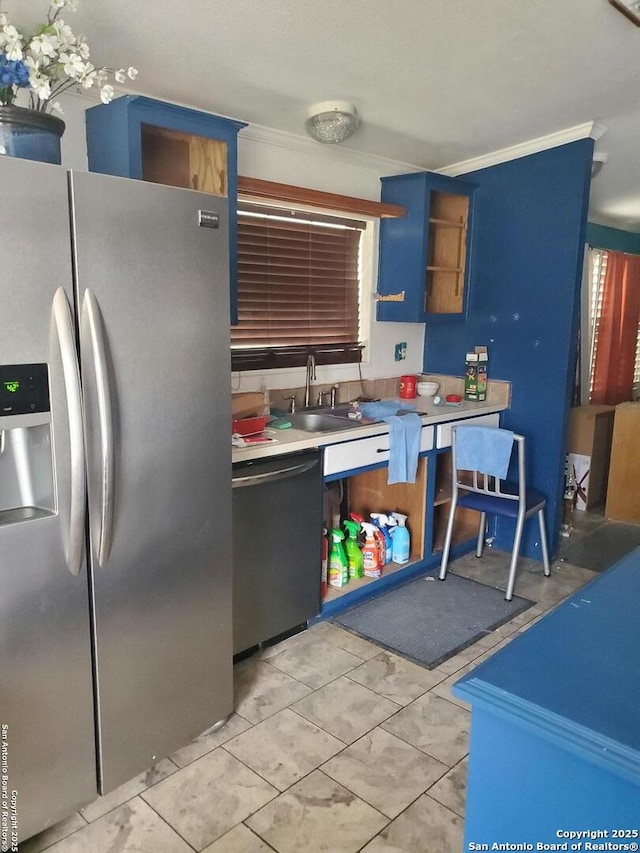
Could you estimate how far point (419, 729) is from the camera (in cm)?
212

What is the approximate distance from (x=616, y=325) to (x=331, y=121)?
12.2ft

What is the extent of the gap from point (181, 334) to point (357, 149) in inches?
80.0

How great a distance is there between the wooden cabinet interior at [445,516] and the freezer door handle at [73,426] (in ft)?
7.50

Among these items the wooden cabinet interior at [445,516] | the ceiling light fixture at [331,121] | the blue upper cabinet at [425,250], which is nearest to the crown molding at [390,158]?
the blue upper cabinet at [425,250]

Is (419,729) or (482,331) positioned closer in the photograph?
(419,729)

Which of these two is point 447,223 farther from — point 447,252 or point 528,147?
point 528,147

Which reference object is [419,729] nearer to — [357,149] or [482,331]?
[482,331]

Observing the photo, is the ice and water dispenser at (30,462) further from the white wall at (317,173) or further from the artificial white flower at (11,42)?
the white wall at (317,173)

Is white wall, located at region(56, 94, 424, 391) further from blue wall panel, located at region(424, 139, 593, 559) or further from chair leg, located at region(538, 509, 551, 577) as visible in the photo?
chair leg, located at region(538, 509, 551, 577)

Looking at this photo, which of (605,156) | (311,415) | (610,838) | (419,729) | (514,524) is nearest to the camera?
(610,838)

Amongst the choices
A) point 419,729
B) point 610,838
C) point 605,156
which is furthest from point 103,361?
point 605,156

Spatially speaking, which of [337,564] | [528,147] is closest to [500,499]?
[337,564]

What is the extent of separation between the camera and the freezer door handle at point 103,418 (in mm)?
1522

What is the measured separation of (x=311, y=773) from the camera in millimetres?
1910
